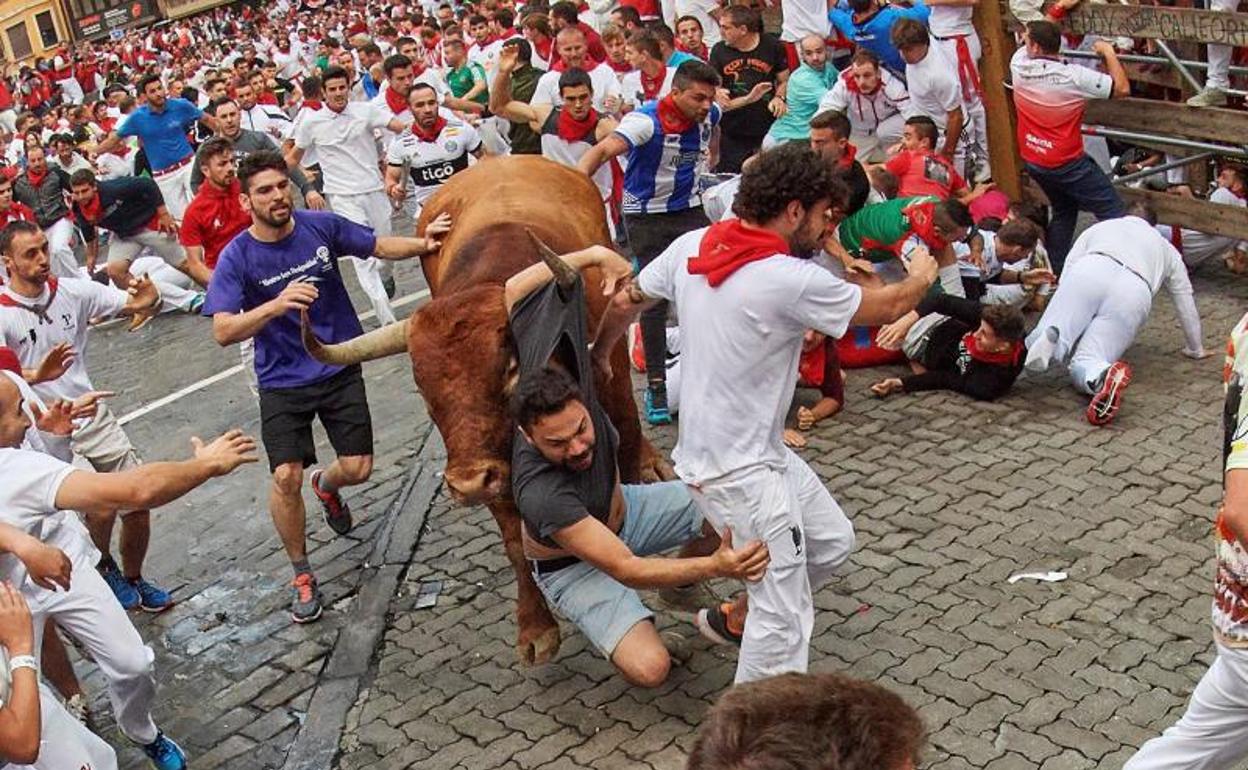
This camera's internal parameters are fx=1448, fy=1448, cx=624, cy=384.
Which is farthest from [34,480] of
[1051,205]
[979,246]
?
[1051,205]

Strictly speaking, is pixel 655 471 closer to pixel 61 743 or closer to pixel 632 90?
pixel 61 743

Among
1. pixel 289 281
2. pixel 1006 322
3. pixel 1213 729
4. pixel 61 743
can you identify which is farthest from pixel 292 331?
pixel 1213 729

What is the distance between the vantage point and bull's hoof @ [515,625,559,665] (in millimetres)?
6508

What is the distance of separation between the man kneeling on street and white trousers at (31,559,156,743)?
172cm

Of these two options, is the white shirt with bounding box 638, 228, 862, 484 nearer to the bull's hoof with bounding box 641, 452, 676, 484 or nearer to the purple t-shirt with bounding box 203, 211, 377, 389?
the bull's hoof with bounding box 641, 452, 676, 484

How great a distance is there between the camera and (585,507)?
568cm

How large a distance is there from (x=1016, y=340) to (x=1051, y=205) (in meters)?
2.41

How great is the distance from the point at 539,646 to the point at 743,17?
7082 mm

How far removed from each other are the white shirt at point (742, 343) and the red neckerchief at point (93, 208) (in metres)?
10.3

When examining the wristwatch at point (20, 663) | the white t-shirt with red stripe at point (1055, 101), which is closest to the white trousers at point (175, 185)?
the white t-shirt with red stripe at point (1055, 101)

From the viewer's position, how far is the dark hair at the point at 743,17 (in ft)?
39.4

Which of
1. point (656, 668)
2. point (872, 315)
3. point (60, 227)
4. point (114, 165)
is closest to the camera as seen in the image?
point (872, 315)

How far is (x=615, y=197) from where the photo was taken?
11.8 meters

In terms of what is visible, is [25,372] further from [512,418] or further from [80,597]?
[512,418]
